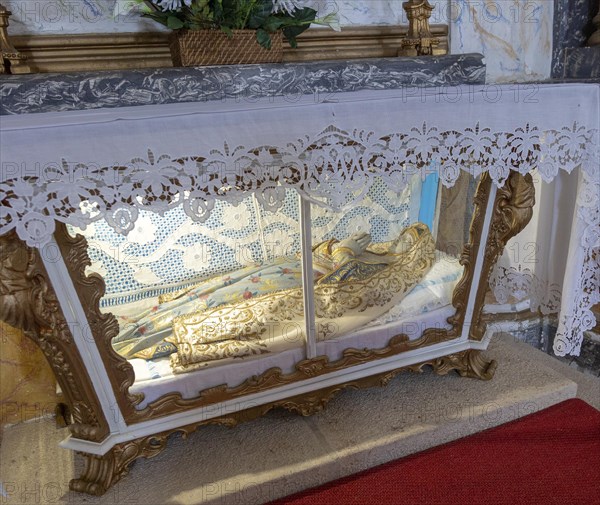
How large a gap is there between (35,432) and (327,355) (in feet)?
3.32

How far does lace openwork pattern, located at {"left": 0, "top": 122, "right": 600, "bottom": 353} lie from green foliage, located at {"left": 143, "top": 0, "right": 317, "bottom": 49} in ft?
1.54

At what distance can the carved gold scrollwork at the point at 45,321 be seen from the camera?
1.13m

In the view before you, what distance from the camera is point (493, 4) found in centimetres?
209

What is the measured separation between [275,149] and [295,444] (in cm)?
92

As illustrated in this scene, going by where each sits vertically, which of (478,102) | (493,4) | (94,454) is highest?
(493,4)

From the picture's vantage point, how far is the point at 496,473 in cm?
157

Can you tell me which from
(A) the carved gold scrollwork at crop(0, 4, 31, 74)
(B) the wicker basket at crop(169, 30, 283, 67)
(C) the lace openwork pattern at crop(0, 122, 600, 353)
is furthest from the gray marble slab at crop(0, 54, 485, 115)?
(C) the lace openwork pattern at crop(0, 122, 600, 353)

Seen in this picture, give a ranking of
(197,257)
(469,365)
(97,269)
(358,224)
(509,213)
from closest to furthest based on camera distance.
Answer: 1. (97,269)
2. (197,257)
3. (358,224)
4. (509,213)
5. (469,365)

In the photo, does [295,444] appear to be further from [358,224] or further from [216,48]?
[216,48]

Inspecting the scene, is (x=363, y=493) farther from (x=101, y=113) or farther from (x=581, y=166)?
(x=101, y=113)

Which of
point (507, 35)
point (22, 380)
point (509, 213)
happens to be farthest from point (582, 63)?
point (22, 380)

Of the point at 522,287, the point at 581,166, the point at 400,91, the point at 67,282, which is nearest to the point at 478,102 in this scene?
the point at 400,91

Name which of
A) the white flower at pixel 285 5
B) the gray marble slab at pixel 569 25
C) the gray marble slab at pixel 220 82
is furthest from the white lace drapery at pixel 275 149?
the gray marble slab at pixel 569 25

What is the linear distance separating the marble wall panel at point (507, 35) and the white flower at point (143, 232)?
1.46 metres
